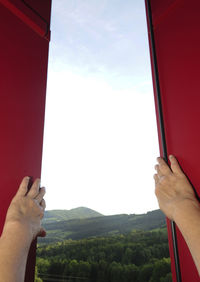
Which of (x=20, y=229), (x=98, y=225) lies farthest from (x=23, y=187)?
(x=98, y=225)

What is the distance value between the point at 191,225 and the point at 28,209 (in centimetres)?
58

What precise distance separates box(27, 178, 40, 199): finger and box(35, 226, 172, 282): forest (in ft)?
7.12

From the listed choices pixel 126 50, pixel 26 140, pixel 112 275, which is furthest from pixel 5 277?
pixel 126 50

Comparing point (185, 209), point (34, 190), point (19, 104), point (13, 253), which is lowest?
point (13, 253)

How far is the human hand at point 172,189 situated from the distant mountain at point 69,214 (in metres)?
3.02

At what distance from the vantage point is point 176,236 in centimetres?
79

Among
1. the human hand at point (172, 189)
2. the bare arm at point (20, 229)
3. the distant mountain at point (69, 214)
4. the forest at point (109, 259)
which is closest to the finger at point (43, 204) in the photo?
the bare arm at point (20, 229)

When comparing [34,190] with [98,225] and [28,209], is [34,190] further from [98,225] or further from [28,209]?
[98,225]

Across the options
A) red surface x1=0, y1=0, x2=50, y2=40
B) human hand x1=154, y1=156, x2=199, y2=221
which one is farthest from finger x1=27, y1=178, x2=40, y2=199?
red surface x1=0, y1=0, x2=50, y2=40

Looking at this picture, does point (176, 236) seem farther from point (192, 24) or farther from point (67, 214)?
point (67, 214)

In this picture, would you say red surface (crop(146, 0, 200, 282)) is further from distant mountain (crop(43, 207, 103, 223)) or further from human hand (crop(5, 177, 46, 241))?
distant mountain (crop(43, 207, 103, 223))

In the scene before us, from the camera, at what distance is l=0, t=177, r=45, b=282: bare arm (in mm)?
547

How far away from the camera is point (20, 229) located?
692 millimetres

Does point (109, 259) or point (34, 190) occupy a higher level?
point (34, 190)
